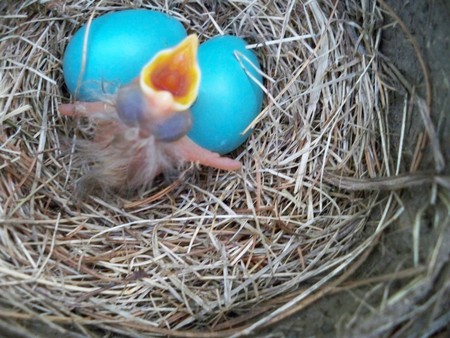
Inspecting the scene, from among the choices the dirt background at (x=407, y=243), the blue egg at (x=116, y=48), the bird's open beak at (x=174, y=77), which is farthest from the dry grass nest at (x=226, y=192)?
the bird's open beak at (x=174, y=77)

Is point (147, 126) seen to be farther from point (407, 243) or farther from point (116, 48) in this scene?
point (407, 243)

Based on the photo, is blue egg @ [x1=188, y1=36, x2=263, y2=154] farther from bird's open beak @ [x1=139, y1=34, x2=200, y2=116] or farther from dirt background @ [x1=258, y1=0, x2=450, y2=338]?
dirt background @ [x1=258, y1=0, x2=450, y2=338]

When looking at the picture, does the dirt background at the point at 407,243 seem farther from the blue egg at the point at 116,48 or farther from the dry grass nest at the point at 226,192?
the blue egg at the point at 116,48

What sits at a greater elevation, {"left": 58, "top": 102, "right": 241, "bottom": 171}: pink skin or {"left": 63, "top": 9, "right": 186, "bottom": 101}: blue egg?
{"left": 63, "top": 9, "right": 186, "bottom": 101}: blue egg

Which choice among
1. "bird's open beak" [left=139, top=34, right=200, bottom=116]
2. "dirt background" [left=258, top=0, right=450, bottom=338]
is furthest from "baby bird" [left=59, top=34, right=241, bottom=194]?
"dirt background" [left=258, top=0, right=450, bottom=338]

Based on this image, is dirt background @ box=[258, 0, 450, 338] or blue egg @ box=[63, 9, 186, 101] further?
blue egg @ box=[63, 9, 186, 101]

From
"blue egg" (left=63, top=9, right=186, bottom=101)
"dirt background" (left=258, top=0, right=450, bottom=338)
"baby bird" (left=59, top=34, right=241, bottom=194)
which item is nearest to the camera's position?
"dirt background" (left=258, top=0, right=450, bottom=338)

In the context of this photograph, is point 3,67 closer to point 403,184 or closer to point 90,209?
point 90,209

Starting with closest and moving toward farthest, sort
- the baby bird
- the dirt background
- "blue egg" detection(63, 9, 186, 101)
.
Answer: the dirt background, the baby bird, "blue egg" detection(63, 9, 186, 101)
